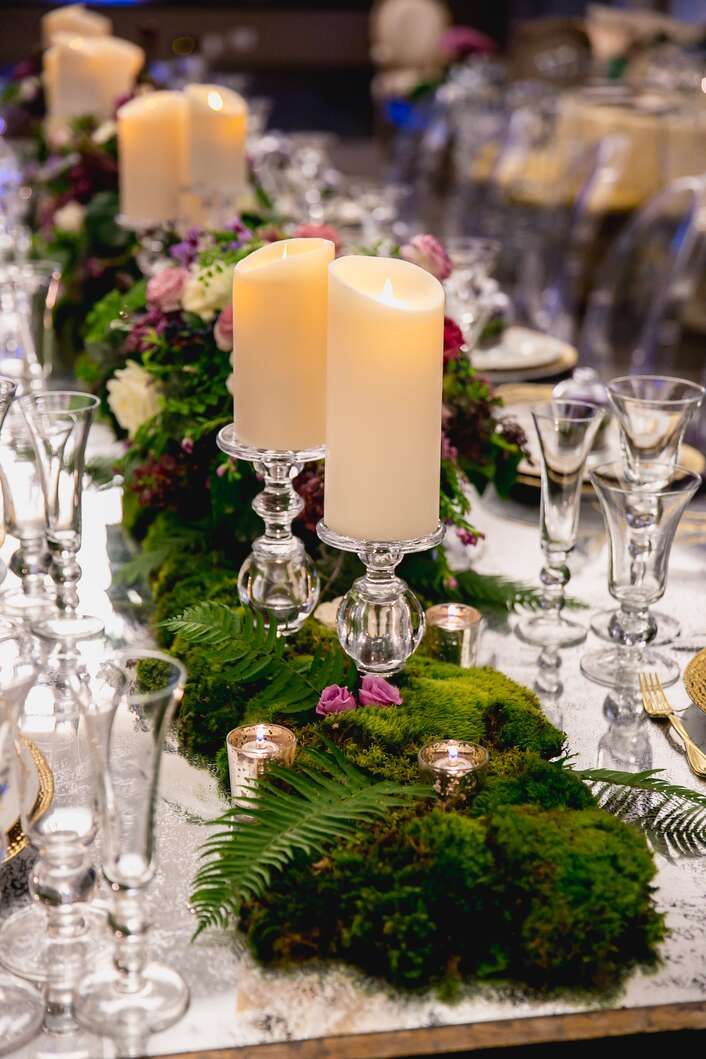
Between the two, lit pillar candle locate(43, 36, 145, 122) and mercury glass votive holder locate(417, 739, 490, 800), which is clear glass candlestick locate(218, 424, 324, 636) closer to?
mercury glass votive holder locate(417, 739, 490, 800)

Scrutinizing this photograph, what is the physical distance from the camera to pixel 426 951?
0.88 meters

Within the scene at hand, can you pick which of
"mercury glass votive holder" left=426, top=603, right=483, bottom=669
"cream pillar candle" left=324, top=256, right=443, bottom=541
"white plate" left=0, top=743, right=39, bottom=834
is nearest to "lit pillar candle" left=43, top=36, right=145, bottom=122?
"mercury glass votive holder" left=426, top=603, right=483, bottom=669

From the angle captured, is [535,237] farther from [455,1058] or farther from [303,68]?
[303,68]

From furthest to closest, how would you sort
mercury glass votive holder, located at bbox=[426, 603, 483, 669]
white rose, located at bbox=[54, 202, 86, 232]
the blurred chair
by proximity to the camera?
the blurred chair → white rose, located at bbox=[54, 202, 86, 232] → mercury glass votive holder, located at bbox=[426, 603, 483, 669]

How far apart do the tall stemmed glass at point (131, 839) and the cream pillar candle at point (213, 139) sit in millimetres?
1768

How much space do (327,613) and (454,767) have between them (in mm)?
349

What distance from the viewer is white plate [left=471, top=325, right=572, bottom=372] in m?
2.27

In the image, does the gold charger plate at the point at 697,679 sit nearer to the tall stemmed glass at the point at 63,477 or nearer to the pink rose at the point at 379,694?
the pink rose at the point at 379,694

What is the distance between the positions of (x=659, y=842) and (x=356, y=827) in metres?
0.24

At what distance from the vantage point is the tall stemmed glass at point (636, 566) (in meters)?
1.21

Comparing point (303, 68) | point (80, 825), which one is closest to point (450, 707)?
point (80, 825)

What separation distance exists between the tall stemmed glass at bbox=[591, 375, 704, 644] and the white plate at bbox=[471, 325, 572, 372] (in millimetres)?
819

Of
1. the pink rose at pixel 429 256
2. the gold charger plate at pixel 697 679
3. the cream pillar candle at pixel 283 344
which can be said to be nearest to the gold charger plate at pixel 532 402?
the pink rose at pixel 429 256

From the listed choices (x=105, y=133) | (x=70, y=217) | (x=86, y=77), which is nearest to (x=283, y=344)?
(x=70, y=217)
